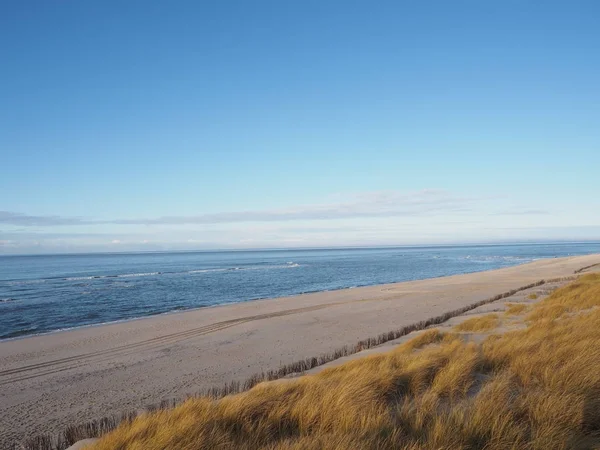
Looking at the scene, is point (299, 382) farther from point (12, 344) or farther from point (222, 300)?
point (222, 300)

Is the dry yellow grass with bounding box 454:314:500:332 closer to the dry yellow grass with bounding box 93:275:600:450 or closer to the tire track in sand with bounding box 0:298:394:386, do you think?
the dry yellow grass with bounding box 93:275:600:450

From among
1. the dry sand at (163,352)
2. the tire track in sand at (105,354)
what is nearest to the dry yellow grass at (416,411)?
the dry sand at (163,352)

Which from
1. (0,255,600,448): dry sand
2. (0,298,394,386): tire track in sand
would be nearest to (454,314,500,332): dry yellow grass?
(0,255,600,448): dry sand

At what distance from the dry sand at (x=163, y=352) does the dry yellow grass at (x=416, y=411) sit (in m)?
4.99

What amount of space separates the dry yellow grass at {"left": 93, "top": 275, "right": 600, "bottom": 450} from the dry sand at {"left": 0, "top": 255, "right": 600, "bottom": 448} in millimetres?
4991

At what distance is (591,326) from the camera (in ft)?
34.2

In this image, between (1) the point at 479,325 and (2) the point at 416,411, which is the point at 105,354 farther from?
(1) the point at 479,325

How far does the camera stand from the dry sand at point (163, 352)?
10047 mm

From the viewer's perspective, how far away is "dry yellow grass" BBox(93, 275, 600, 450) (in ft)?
15.2

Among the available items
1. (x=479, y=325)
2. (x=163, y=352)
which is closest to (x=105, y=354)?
(x=163, y=352)

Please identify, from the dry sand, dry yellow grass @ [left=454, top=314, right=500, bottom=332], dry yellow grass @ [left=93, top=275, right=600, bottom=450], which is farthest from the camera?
dry yellow grass @ [left=454, top=314, right=500, bottom=332]

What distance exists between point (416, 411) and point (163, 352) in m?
11.7

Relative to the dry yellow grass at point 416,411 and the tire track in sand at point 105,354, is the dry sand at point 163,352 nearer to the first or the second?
the tire track in sand at point 105,354

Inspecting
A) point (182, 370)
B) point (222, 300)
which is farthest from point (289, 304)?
point (182, 370)
